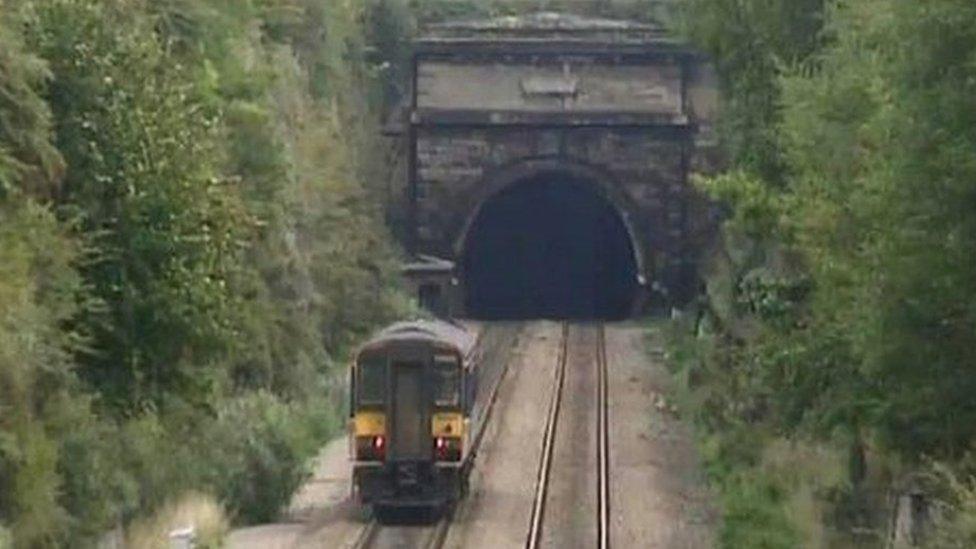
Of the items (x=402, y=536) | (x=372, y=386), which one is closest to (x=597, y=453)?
(x=372, y=386)

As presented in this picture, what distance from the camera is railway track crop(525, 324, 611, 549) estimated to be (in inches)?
1133

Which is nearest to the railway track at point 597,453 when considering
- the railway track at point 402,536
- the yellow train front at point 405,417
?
the railway track at point 402,536

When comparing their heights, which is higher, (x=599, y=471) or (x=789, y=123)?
(x=789, y=123)

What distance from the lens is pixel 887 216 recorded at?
74.1 feet

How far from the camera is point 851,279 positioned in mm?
24594

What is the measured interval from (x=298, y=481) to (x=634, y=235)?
3233 centimetres

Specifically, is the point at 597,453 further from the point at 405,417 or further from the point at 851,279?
the point at 851,279

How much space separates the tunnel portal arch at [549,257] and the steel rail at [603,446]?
992 centimetres

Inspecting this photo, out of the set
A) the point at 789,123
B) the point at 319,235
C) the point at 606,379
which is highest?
the point at 789,123

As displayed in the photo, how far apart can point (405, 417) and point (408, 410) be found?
0.09 m

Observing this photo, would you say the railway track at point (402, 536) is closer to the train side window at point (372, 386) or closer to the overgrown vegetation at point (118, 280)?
the train side window at point (372, 386)

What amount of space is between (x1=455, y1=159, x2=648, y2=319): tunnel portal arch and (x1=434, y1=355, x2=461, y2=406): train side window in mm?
36566

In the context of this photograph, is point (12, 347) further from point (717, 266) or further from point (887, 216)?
point (717, 266)

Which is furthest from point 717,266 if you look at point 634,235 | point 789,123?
point 789,123
